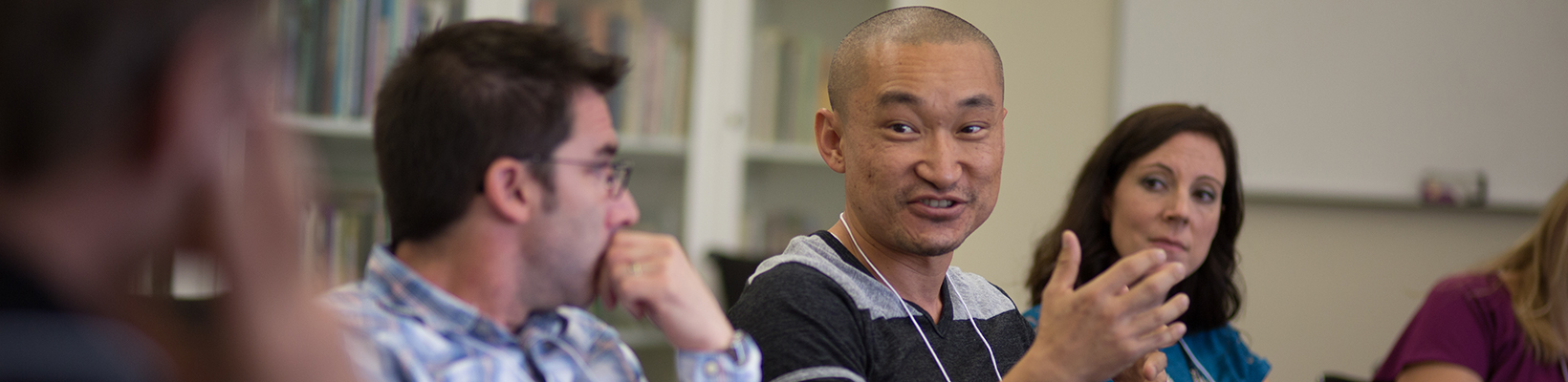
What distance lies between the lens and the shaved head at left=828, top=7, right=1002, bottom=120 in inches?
48.4

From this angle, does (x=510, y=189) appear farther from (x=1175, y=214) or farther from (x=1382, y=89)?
(x=1382, y=89)

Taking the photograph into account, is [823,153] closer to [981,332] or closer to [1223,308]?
[981,332]

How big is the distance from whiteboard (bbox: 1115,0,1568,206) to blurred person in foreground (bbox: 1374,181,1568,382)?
65 centimetres

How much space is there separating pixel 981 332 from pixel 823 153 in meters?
0.31

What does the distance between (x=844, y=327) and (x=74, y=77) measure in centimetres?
73

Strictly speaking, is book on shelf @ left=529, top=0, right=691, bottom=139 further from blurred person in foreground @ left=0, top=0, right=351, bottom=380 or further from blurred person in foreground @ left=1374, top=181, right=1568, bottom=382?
blurred person in foreground @ left=0, top=0, right=351, bottom=380

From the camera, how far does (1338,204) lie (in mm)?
2605

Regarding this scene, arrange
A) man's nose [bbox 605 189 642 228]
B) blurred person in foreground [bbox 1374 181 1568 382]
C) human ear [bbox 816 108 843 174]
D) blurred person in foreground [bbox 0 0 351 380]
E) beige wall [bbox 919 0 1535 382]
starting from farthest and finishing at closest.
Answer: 1. beige wall [bbox 919 0 1535 382]
2. blurred person in foreground [bbox 1374 181 1568 382]
3. human ear [bbox 816 108 843 174]
4. man's nose [bbox 605 189 642 228]
5. blurred person in foreground [bbox 0 0 351 380]

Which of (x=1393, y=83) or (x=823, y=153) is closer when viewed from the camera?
(x=823, y=153)

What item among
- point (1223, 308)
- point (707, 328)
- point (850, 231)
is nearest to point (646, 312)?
point (707, 328)

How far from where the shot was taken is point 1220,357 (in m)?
1.69

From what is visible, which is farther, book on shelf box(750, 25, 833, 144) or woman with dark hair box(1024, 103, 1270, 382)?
book on shelf box(750, 25, 833, 144)

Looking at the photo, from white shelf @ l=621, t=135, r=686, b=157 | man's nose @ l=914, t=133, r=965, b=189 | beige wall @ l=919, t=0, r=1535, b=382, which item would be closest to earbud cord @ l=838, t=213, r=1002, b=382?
man's nose @ l=914, t=133, r=965, b=189

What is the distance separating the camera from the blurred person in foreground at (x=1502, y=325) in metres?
1.83
